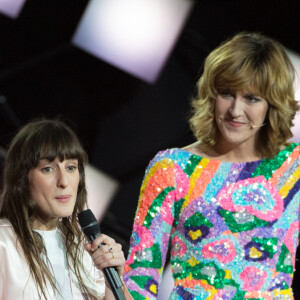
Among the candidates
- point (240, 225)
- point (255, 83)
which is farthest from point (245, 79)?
point (240, 225)

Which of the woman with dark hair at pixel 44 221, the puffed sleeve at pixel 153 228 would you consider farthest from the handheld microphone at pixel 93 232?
the puffed sleeve at pixel 153 228

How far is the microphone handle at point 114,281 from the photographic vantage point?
1.28m

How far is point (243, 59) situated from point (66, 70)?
0.78 meters

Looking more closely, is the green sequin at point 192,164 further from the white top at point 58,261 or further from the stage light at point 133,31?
the stage light at point 133,31

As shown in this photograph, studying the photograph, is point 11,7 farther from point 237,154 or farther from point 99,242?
point 99,242

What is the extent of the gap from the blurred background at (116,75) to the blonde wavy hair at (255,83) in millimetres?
494

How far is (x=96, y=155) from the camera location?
7.91 feet

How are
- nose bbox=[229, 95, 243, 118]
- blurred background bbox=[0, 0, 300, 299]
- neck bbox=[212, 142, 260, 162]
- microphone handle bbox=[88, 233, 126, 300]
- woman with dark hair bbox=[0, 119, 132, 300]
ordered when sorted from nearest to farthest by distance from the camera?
microphone handle bbox=[88, 233, 126, 300]
woman with dark hair bbox=[0, 119, 132, 300]
nose bbox=[229, 95, 243, 118]
neck bbox=[212, 142, 260, 162]
blurred background bbox=[0, 0, 300, 299]

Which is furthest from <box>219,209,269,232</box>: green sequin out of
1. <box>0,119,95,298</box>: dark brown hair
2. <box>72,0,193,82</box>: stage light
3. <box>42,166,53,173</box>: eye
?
<box>72,0,193,82</box>: stage light

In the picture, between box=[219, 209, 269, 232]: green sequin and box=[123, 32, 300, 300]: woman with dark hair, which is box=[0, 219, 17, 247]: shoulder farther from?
box=[219, 209, 269, 232]: green sequin

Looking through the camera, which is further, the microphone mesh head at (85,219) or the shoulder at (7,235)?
the shoulder at (7,235)

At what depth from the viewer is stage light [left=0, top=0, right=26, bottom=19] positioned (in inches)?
95.3

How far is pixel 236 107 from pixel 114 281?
0.60m

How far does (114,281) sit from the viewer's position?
1.30 metres
